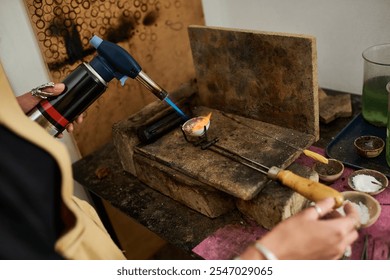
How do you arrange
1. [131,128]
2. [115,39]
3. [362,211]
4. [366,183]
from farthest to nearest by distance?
[115,39] < [131,128] < [366,183] < [362,211]

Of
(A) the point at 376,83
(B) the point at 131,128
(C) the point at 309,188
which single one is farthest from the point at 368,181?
(B) the point at 131,128

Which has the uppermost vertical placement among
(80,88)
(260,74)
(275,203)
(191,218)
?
(80,88)

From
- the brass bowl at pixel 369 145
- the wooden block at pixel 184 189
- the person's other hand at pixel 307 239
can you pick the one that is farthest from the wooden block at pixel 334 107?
the person's other hand at pixel 307 239

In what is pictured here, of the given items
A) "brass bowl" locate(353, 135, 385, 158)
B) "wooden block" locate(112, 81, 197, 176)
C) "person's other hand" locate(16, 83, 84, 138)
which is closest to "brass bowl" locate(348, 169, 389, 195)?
"brass bowl" locate(353, 135, 385, 158)

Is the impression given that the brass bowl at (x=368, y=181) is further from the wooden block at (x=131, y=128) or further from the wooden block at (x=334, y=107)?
the wooden block at (x=131, y=128)

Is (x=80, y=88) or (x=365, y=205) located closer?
(x=365, y=205)

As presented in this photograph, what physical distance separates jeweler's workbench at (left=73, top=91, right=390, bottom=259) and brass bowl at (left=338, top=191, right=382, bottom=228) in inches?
1.7

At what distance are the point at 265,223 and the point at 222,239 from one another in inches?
5.8

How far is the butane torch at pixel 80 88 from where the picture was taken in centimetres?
133

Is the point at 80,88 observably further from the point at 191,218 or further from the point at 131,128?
the point at 191,218

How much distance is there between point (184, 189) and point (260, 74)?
20.3 inches

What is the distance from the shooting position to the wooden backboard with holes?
1656 mm

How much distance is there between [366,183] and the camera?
1.30m

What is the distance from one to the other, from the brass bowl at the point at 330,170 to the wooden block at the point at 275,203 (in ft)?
0.39
